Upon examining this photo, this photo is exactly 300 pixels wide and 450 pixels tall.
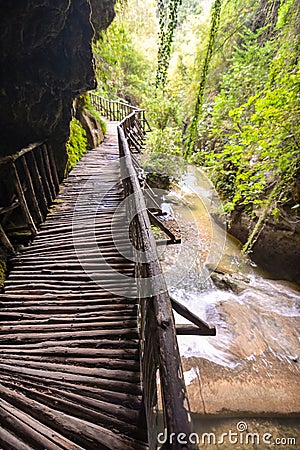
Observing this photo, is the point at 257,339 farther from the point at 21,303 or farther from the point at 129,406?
the point at 21,303

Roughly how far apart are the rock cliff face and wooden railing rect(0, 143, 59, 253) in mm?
278

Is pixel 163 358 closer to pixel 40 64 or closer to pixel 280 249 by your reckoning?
pixel 40 64

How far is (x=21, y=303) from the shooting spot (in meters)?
2.87

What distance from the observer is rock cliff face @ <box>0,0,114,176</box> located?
8.88 feet

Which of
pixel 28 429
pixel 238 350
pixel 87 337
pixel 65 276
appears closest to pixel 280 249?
pixel 238 350

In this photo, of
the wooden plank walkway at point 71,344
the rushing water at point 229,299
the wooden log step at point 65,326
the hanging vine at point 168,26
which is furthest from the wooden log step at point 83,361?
the hanging vine at point 168,26

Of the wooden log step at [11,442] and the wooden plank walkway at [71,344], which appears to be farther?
the wooden plank walkway at [71,344]

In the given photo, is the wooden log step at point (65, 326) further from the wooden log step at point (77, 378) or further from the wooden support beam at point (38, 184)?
the wooden support beam at point (38, 184)

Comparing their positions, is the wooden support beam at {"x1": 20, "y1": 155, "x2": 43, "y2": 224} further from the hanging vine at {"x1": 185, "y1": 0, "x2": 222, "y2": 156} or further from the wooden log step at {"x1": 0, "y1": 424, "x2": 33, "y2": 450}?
the hanging vine at {"x1": 185, "y1": 0, "x2": 222, "y2": 156}

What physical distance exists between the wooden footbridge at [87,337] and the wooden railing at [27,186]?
30 mm

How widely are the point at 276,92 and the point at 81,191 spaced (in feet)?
14.6

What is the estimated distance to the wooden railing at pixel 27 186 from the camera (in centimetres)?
357

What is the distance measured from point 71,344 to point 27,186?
296cm

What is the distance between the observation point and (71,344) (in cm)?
232
